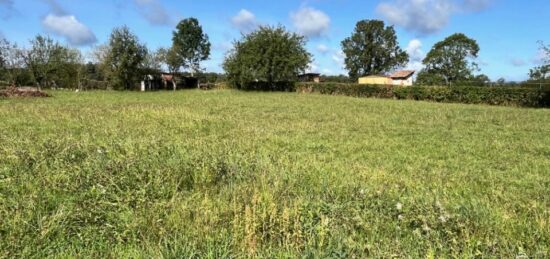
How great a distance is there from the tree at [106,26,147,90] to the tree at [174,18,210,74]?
1067 inches

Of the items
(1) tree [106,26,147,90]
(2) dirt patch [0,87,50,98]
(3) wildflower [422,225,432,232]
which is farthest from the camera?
(1) tree [106,26,147,90]

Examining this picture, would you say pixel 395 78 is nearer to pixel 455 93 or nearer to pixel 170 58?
pixel 170 58

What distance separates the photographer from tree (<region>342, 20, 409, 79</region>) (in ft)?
231

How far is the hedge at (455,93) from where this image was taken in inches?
1042

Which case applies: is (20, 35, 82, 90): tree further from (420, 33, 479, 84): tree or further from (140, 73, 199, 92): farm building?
(420, 33, 479, 84): tree

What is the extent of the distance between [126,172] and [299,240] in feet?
7.68

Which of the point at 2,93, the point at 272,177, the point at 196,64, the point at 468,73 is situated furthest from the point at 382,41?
the point at 272,177

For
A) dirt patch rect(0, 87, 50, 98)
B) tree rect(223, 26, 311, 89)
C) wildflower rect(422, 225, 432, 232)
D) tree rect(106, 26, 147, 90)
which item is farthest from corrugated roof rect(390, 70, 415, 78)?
wildflower rect(422, 225, 432, 232)

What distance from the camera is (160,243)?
3.33 m

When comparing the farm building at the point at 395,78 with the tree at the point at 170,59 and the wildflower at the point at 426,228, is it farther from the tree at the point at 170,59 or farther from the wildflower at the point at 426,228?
the wildflower at the point at 426,228

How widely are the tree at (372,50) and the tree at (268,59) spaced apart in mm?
29772

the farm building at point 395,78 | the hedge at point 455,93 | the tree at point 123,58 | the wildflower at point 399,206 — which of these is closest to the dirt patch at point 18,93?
the tree at point 123,58

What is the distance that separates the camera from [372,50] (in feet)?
232

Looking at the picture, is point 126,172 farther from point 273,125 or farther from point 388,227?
point 273,125
